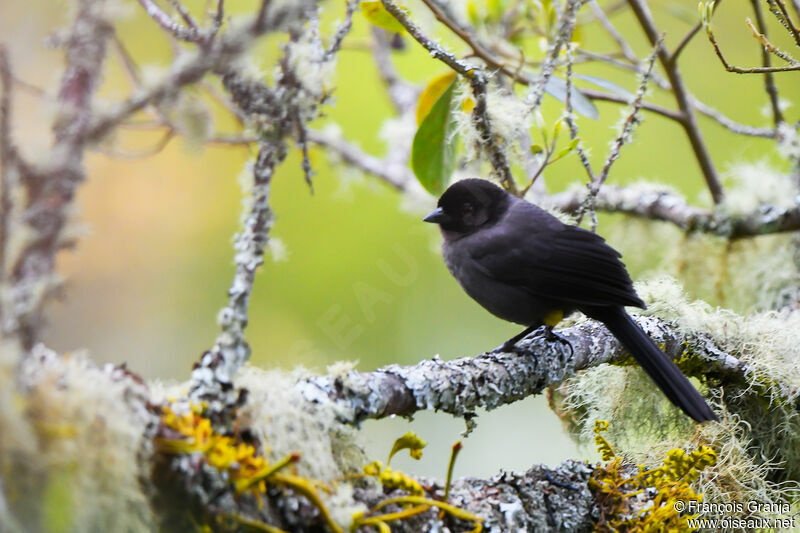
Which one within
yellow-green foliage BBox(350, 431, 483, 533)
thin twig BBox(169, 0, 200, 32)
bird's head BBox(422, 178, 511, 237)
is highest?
thin twig BBox(169, 0, 200, 32)

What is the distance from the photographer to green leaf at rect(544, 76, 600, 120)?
2.48 m

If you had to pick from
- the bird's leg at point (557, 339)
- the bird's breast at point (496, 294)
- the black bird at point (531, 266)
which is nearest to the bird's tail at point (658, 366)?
the black bird at point (531, 266)

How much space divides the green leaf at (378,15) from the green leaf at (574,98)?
552 mm

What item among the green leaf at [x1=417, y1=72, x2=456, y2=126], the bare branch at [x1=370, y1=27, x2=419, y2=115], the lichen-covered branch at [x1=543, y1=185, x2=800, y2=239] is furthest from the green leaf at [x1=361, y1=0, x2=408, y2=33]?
the bare branch at [x1=370, y1=27, x2=419, y2=115]

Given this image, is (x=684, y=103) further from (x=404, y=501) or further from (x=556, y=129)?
(x=404, y=501)

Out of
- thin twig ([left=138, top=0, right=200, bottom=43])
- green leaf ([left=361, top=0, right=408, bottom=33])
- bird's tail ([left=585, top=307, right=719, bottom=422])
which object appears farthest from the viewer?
green leaf ([left=361, top=0, right=408, bottom=33])

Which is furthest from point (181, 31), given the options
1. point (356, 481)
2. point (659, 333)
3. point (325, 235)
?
point (325, 235)

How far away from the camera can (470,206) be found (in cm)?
251

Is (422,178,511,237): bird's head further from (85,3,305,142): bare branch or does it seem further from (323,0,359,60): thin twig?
(85,3,305,142): bare branch

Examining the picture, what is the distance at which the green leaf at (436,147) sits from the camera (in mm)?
2350

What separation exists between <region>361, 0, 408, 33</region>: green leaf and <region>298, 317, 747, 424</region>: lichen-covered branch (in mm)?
1074

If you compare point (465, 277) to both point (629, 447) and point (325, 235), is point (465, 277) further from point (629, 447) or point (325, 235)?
point (325, 235)

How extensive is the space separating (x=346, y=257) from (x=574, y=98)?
7.18 feet

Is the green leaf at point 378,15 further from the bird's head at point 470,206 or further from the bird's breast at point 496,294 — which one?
the bird's breast at point 496,294
